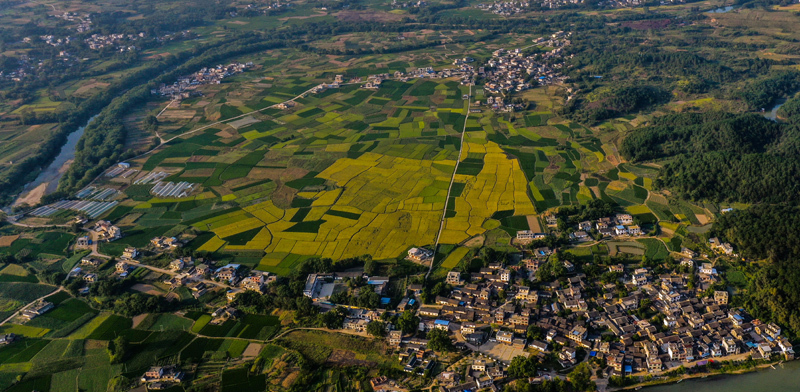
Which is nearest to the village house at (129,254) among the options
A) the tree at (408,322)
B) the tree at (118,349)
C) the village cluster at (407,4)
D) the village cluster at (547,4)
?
the tree at (118,349)

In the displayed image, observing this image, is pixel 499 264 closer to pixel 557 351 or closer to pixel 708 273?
pixel 557 351

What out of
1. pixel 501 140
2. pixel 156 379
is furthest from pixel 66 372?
pixel 501 140

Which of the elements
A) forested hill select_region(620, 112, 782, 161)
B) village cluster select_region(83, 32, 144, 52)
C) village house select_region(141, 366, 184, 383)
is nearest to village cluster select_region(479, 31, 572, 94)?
forested hill select_region(620, 112, 782, 161)

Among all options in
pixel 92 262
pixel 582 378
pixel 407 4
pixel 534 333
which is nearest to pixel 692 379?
pixel 582 378

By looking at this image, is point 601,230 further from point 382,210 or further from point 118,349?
point 118,349

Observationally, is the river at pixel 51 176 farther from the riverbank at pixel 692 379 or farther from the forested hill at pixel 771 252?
the forested hill at pixel 771 252
